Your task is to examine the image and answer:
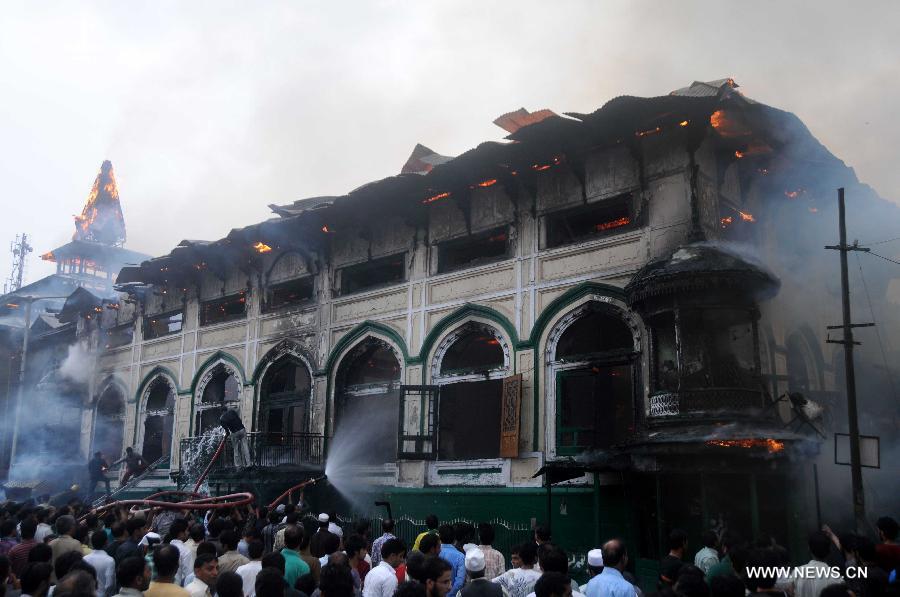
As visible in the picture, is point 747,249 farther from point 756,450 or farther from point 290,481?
point 290,481

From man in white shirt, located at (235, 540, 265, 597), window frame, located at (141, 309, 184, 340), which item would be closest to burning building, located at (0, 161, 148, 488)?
window frame, located at (141, 309, 184, 340)

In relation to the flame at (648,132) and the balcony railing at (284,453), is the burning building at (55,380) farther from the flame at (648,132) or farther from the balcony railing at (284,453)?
the flame at (648,132)

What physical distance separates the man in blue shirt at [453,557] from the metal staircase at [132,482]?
1909 cm

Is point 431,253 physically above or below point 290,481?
above

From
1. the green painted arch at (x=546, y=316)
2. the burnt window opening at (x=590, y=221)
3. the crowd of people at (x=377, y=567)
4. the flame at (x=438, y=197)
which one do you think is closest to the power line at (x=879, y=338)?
the burnt window opening at (x=590, y=221)

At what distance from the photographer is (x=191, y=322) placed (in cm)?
2725

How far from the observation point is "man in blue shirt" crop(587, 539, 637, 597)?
6.74 meters

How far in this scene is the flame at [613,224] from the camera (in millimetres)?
17203

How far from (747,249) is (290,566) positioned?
40.8ft

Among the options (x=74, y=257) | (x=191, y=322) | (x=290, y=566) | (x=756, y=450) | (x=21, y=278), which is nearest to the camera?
(x=290, y=566)

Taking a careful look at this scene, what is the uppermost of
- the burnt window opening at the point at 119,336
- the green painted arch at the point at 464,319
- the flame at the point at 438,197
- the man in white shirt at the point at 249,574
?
the flame at the point at 438,197

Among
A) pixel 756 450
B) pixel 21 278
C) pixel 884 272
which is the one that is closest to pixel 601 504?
pixel 756 450

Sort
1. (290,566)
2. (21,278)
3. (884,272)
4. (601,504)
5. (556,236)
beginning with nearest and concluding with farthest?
(290,566) < (601,504) < (556,236) < (884,272) < (21,278)

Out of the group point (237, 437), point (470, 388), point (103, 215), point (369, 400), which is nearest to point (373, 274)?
point (369, 400)
